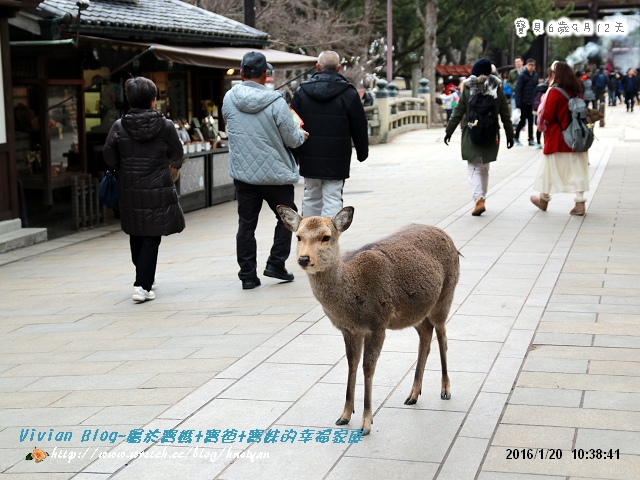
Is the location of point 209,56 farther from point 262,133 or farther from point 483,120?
point 262,133

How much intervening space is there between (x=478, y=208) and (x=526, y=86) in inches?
402

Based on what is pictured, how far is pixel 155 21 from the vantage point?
13203 millimetres

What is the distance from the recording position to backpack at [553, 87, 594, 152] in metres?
11.2

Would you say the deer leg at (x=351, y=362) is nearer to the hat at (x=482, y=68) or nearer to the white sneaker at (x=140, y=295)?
the white sneaker at (x=140, y=295)

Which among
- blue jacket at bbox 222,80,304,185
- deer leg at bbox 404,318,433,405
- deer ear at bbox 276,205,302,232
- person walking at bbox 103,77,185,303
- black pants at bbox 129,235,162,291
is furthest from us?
blue jacket at bbox 222,80,304,185

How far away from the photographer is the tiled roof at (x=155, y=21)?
11727 mm

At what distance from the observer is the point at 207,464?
4.22 m

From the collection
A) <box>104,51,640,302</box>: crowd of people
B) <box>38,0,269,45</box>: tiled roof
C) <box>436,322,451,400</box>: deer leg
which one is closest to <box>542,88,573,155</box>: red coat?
<box>104,51,640,302</box>: crowd of people

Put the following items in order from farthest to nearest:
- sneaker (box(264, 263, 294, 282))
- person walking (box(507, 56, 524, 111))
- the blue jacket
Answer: person walking (box(507, 56, 524, 111))
sneaker (box(264, 263, 294, 282))
the blue jacket

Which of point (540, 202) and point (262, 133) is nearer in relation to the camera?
point (262, 133)

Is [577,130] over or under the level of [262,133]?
under

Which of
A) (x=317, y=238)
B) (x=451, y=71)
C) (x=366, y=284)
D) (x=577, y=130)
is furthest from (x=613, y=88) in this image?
(x=317, y=238)

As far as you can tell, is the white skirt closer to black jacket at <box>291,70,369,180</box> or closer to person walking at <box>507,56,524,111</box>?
black jacket at <box>291,70,369,180</box>

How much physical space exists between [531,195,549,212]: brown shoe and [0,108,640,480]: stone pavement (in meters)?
1.41
